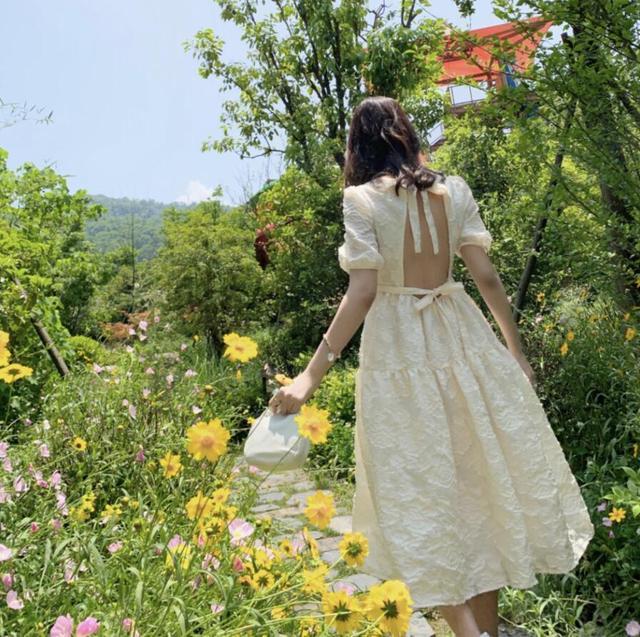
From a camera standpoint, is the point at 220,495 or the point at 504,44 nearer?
the point at 220,495

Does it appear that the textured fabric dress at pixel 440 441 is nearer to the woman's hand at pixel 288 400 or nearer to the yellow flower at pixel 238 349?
the woman's hand at pixel 288 400

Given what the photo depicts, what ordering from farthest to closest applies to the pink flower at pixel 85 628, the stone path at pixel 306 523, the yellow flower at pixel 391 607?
the stone path at pixel 306 523, the yellow flower at pixel 391 607, the pink flower at pixel 85 628

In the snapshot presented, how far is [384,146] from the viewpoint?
1.93m

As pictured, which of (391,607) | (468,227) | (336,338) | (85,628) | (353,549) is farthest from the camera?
(468,227)

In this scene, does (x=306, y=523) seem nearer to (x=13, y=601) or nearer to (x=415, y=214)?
(x=415, y=214)

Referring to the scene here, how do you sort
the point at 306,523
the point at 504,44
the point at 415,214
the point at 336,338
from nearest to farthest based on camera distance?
the point at 336,338 → the point at 415,214 → the point at 504,44 → the point at 306,523

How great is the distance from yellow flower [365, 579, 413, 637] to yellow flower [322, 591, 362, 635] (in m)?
0.03

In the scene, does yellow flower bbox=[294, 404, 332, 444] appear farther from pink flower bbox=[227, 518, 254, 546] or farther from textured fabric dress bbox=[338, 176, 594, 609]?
textured fabric dress bbox=[338, 176, 594, 609]

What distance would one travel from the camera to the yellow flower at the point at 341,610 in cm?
115

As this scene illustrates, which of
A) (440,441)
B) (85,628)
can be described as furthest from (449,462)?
(85,628)

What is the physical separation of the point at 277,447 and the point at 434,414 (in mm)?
506

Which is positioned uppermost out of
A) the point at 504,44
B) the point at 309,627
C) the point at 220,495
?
the point at 504,44

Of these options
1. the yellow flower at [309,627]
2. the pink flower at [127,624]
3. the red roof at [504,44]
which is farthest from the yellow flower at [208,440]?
the red roof at [504,44]

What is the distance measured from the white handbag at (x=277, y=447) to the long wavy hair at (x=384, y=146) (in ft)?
2.58
